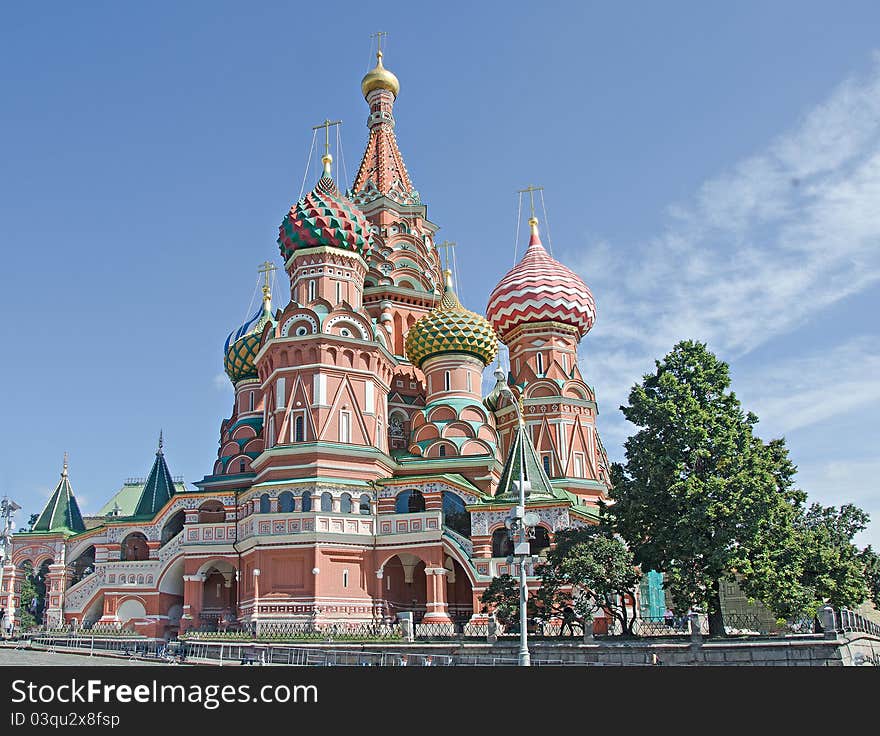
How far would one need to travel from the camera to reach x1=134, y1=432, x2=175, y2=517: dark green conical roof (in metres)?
41.7

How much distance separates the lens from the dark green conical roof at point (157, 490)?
41688 millimetres

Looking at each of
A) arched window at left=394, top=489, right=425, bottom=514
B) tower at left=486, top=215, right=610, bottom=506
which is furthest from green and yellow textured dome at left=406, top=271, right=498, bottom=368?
arched window at left=394, top=489, right=425, bottom=514

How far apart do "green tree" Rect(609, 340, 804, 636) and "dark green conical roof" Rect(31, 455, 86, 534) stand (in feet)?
102

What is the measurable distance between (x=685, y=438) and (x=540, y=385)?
19.0 meters

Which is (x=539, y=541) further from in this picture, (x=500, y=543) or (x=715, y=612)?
(x=715, y=612)

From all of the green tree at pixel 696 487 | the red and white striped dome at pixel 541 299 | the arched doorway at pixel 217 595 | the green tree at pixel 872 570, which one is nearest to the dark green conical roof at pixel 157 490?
the arched doorway at pixel 217 595

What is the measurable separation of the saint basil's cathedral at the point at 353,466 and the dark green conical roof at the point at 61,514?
4.5 inches

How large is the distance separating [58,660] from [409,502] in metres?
14.6

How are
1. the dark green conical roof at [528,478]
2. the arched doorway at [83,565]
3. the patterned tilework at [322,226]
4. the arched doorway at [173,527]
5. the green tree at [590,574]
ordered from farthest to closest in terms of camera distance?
the arched doorway at [83,565] → the patterned tilework at [322,226] → the arched doorway at [173,527] → the dark green conical roof at [528,478] → the green tree at [590,574]

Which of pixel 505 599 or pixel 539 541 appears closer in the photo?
pixel 505 599

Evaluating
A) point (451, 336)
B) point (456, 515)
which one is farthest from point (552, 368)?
point (456, 515)

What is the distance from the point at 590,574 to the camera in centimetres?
2578

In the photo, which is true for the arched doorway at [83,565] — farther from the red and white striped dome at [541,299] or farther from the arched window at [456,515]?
the red and white striped dome at [541,299]
